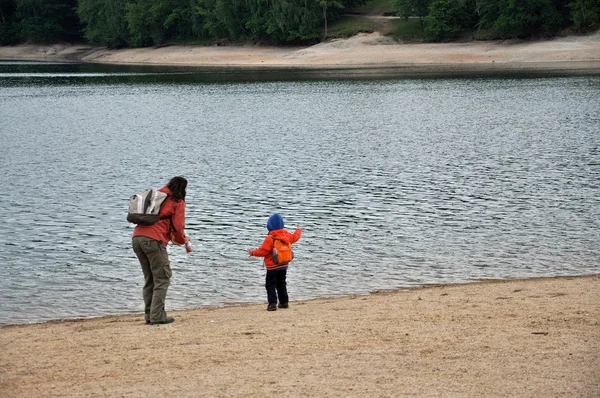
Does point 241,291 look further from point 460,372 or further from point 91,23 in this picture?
point 91,23

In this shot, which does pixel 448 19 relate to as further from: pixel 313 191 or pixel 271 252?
pixel 271 252

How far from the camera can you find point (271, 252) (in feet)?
38.4

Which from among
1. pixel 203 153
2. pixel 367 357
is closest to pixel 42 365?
pixel 367 357

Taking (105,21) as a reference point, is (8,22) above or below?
above

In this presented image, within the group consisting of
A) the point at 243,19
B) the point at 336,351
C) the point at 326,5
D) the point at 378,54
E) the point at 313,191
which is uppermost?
the point at 326,5

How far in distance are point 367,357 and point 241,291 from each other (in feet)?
19.9

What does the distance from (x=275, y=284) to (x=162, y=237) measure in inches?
82.2

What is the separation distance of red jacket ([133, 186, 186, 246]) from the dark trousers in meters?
1.66

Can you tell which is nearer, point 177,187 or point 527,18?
point 177,187

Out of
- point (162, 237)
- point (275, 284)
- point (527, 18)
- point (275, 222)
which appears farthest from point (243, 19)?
A: point (162, 237)

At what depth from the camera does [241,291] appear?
48.9 ft

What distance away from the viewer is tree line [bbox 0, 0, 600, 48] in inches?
3497

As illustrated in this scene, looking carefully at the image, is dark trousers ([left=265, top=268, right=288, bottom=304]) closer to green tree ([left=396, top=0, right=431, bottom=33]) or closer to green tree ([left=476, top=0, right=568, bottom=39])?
green tree ([left=476, top=0, right=568, bottom=39])

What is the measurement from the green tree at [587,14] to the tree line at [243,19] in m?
0.10
